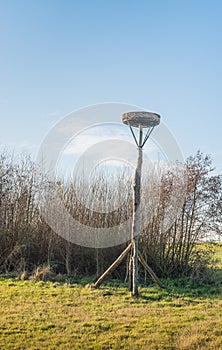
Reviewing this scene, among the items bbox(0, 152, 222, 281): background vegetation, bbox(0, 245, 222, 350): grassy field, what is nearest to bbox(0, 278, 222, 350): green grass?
bbox(0, 245, 222, 350): grassy field

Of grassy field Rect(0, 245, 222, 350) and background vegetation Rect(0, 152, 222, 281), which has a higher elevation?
background vegetation Rect(0, 152, 222, 281)

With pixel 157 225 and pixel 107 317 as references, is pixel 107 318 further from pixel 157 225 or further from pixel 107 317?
pixel 157 225

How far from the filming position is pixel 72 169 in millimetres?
11117

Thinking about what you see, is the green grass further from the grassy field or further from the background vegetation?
the background vegetation

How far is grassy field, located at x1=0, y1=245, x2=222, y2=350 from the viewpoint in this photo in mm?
4844

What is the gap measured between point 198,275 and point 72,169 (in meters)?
4.38

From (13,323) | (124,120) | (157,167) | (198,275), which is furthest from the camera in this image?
(157,167)

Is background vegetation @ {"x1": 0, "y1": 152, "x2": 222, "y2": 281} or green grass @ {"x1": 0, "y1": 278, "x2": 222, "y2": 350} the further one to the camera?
background vegetation @ {"x1": 0, "y1": 152, "x2": 222, "y2": 281}

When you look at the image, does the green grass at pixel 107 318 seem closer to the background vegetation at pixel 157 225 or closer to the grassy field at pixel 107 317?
the grassy field at pixel 107 317

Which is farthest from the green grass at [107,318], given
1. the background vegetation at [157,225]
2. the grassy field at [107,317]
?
the background vegetation at [157,225]

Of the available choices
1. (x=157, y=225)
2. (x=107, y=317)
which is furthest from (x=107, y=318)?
(x=157, y=225)

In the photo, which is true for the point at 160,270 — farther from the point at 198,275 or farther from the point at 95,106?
the point at 95,106

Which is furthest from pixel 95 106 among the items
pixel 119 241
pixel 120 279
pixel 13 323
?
pixel 13 323

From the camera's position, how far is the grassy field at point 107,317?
4.84m
